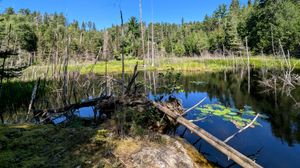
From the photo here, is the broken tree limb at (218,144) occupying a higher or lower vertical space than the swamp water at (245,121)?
higher

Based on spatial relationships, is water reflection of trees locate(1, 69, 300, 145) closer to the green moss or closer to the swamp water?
the swamp water

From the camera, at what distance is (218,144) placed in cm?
516

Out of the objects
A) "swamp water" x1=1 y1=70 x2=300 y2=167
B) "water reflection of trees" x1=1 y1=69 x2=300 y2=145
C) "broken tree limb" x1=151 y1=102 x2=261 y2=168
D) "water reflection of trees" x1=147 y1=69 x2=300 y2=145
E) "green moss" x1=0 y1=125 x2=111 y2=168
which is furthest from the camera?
"water reflection of trees" x1=1 y1=69 x2=300 y2=145

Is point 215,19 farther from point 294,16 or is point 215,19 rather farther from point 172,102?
point 172,102

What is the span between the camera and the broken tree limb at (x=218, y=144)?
458 cm

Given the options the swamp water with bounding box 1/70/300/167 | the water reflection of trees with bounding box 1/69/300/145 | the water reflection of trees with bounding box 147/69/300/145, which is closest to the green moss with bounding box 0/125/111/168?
the swamp water with bounding box 1/70/300/167

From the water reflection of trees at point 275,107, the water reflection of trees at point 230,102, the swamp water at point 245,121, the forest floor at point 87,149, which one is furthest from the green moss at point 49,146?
the water reflection of trees at point 275,107

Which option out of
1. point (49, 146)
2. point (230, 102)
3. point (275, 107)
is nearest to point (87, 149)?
point (49, 146)

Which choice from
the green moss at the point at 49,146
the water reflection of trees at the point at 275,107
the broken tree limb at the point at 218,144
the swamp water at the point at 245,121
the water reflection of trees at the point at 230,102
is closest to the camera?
the green moss at the point at 49,146

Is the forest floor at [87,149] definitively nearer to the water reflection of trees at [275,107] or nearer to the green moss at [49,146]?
the green moss at [49,146]

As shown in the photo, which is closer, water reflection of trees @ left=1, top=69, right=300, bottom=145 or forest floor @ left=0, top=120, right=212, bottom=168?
forest floor @ left=0, top=120, right=212, bottom=168

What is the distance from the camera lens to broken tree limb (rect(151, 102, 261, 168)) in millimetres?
4584

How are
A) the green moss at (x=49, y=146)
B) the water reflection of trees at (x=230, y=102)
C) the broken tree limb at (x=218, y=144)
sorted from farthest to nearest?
1. the water reflection of trees at (x=230, y=102)
2. the broken tree limb at (x=218, y=144)
3. the green moss at (x=49, y=146)

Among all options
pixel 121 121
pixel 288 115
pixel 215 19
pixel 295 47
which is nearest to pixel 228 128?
pixel 288 115
